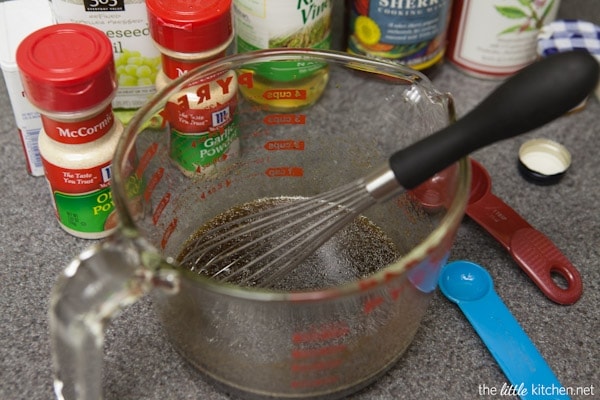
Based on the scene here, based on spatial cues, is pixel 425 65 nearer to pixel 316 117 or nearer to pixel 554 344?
pixel 316 117

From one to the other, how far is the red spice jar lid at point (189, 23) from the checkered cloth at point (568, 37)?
31 centimetres

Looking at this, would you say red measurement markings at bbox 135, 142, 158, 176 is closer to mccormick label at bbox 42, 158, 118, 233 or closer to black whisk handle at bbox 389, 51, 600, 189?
mccormick label at bbox 42, 158, 118, 233

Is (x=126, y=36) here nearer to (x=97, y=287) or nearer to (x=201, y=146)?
(x=201, y=146)

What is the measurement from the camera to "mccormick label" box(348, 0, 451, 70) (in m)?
0.74

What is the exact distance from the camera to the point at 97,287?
43cm

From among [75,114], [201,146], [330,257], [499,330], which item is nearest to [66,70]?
[75,114]

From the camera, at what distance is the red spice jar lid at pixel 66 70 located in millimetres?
574

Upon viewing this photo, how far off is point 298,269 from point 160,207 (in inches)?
4.5

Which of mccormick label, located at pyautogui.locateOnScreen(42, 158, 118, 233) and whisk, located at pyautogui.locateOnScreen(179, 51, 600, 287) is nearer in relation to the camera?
whisk, located at pyautogui.locateOnScreen(179, 51, 600, 287)

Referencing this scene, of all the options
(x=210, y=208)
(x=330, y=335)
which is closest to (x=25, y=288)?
(x=210, y=208)

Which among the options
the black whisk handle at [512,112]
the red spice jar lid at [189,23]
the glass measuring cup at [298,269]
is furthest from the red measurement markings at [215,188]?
the black whisk handle at [512,112]

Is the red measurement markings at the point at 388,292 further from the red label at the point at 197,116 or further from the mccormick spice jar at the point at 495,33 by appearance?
the mccormick spice jar at the point at 495,33

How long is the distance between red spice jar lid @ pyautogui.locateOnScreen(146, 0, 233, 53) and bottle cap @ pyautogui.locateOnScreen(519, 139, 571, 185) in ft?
0.97

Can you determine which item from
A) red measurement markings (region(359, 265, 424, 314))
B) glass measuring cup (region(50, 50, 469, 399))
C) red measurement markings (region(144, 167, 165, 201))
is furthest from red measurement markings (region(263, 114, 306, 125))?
red measurement markings (region(359, 265, 424, 314))
